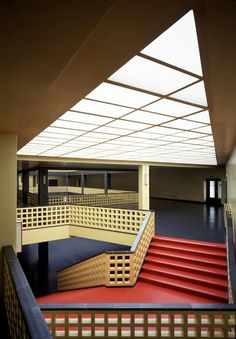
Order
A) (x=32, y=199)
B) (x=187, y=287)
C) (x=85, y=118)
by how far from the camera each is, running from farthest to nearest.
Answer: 1. (x=32, y=199)
2. (x=187, y=287)
3. (x=85, y=118)

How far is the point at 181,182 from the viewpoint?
1853 cm

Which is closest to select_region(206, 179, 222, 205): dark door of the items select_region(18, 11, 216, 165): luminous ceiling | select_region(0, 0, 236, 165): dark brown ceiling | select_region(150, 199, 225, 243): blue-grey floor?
select_region(150, 199, 225, 243): blue-grey floor

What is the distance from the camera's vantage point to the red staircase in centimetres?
579

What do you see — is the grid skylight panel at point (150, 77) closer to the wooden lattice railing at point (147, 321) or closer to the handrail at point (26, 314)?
→ the handrail at point (26, 314)

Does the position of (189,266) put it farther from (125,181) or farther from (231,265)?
(125,181)

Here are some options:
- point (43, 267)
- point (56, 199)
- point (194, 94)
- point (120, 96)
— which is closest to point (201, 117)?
point (194, 94)

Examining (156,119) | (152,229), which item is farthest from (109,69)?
(152,229)

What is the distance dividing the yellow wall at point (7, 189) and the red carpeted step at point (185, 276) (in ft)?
14.0

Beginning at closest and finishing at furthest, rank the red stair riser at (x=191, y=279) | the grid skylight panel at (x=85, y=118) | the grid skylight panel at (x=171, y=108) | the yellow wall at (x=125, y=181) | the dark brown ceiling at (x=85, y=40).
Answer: the dark brown ceiling at (x=85, y=40)
the grid skylight panel at (x=171, y=108)
the grid skylight panel at (x=85, y=118)
the red stair riser at (x=191, y=279)
the yellow wall at (x=125, y=181)

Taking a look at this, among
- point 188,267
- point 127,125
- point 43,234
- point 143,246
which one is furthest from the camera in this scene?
point 43,234

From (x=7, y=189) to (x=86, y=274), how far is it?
15.8 feet

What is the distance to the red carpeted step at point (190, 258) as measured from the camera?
21.3 feet

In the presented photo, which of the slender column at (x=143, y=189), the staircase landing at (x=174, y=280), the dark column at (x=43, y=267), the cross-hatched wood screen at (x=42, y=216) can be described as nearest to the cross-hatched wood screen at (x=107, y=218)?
the cross-hatched wood screen at (x=42, y=216)

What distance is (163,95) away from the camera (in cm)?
263
